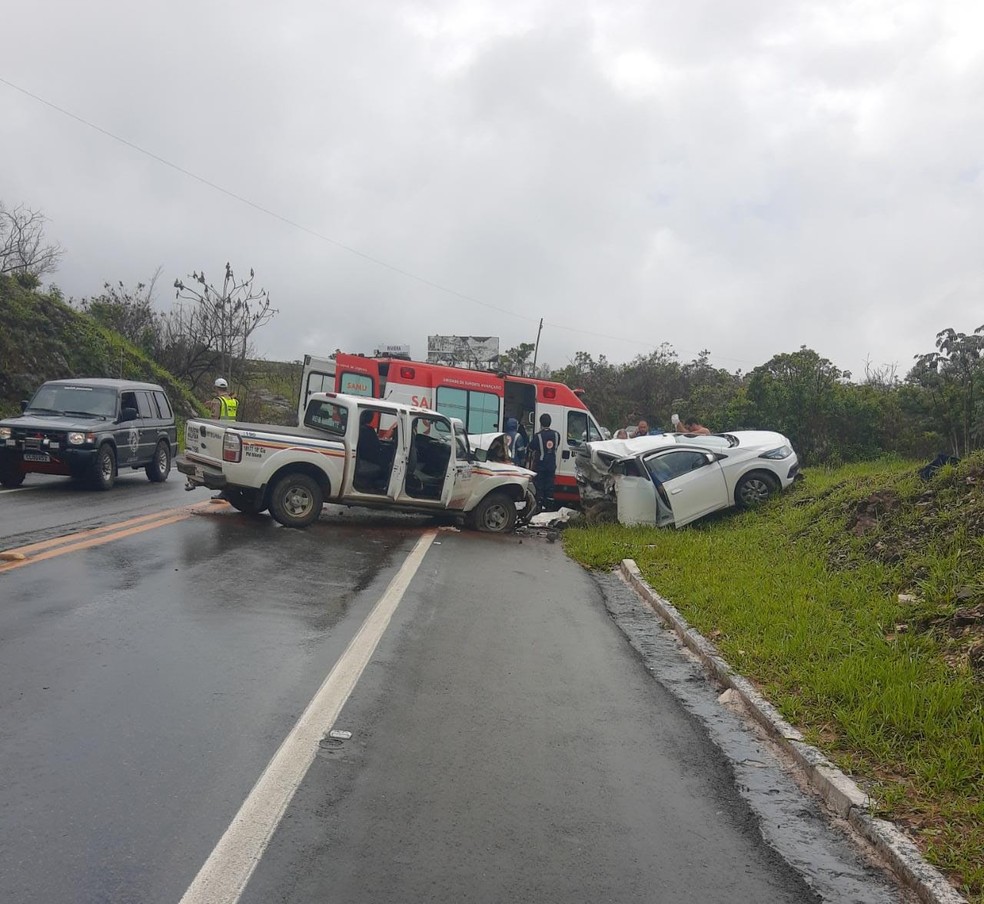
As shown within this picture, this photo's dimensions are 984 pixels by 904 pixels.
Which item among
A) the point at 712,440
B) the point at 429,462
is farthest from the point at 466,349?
the point at 429,462

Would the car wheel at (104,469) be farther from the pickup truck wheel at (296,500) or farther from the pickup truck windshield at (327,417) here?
the pickup truck wheel at (296,500)

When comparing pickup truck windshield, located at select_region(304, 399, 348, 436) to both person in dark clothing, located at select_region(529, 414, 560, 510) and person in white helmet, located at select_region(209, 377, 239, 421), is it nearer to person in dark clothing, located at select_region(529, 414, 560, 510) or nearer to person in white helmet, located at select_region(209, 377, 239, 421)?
person in white helmet, located at select_region(209, 377, 239, 421)

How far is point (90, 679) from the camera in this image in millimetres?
5402

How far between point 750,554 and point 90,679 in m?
8.59

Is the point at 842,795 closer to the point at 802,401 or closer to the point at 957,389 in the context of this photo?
the point at 957,389

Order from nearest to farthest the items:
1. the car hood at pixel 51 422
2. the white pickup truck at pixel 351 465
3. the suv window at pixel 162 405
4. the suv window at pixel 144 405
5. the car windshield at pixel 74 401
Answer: the white pickup truck at pixel 351 465 → the car hood at pixel 51 422 → the car windshield at pixel 74 401 → the suv window at pixel 144 405 → the suv window at pixel 162 405

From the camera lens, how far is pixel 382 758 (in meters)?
4.66

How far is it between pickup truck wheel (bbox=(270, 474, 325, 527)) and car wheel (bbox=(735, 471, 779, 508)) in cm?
684

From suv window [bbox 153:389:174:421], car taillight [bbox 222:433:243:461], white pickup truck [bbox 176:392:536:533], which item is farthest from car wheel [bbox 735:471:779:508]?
suv window [bbox 153:389:174:421]

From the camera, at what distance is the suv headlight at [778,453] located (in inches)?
605

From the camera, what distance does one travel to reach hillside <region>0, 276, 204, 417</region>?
26406 millimetres

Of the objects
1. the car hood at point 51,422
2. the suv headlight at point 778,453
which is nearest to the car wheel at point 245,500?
the car hood at point 51,422

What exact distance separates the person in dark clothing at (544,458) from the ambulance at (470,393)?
3.16 ft

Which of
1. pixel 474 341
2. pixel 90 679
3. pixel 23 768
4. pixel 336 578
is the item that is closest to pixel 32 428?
pixel 336 578
